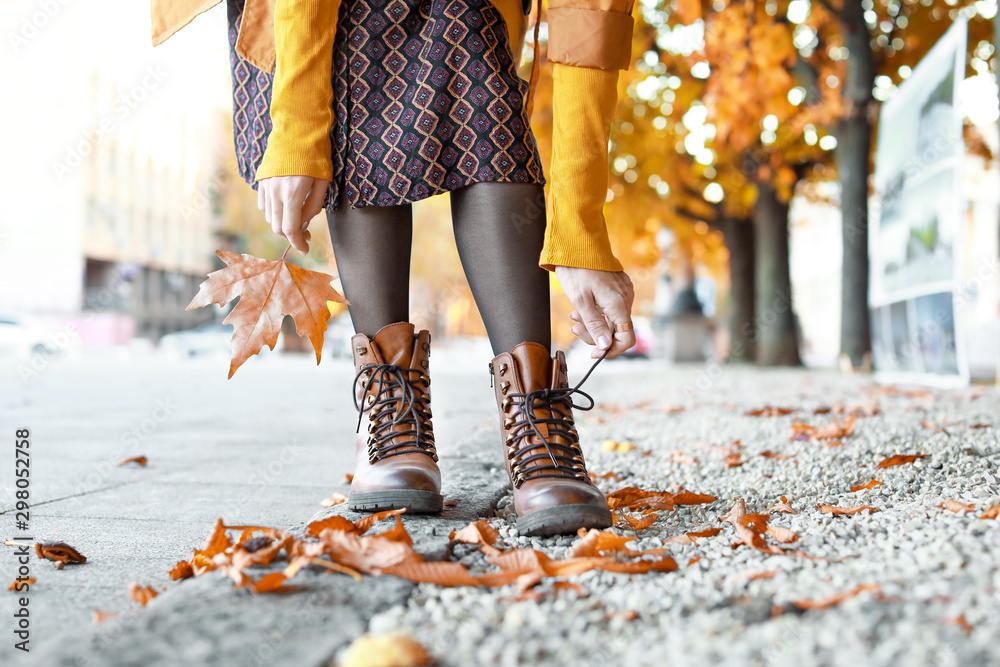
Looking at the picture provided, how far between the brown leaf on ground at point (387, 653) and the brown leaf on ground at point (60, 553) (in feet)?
2.48

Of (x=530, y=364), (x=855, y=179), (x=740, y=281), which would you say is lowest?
(x=530, y=364)

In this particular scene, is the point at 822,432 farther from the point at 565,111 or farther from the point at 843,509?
the point at 565,111

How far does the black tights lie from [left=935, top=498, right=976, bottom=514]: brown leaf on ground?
81 cm

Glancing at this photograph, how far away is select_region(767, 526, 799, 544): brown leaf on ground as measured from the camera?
51.9 inches

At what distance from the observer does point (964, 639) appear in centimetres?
83

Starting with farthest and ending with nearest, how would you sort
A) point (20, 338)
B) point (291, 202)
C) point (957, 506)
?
1. point (20, 338)
2. point (291, 202)
3. point (957, 506)

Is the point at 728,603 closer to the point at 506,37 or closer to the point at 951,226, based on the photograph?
the point at 506,37

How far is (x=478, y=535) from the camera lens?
4.44 feet

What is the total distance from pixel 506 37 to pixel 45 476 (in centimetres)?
189

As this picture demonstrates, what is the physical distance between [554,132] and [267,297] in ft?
2.28

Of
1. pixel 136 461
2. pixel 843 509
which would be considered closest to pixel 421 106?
pixel 843 509

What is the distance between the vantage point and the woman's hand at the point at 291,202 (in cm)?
149

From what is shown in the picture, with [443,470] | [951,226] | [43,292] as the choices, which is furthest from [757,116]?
[43,292]

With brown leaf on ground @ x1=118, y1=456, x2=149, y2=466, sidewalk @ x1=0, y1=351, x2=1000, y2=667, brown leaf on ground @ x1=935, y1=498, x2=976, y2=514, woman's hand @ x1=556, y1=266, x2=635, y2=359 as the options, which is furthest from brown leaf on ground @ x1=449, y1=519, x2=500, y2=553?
brown leaf on ground @ x1=118, y1=456, x2=149, y2=466
